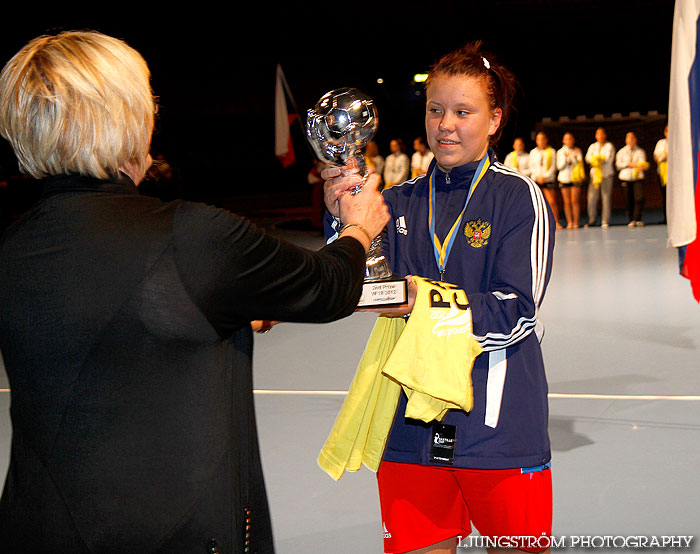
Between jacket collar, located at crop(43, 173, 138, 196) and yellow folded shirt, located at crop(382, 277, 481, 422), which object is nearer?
jacket collar, located at crop(43, 173, 138, 196)

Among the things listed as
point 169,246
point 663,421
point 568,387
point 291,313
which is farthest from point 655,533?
point 169,246

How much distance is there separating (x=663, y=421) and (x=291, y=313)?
10.8 ft

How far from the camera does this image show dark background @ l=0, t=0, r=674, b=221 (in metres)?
19.6

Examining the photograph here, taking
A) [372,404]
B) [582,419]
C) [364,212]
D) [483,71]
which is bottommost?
[582,419]

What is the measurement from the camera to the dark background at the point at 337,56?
19625mm

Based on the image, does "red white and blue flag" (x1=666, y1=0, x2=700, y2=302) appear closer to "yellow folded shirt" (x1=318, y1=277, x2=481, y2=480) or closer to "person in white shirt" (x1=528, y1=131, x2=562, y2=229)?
"yellow folded shirt" (x1=318, y1=277, x2=481, y2=480)

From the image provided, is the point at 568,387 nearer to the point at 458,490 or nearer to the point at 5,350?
the point at 458,490

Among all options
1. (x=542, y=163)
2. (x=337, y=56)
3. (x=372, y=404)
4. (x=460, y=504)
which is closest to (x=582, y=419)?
(x=460, y=504)

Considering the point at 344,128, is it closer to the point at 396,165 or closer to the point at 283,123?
the point at 283,123

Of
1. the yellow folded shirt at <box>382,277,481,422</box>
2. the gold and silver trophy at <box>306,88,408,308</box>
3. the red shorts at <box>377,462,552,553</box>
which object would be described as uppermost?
the gold and silver trophy at <box>306,88,408,308</box>

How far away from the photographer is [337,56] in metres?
24.3

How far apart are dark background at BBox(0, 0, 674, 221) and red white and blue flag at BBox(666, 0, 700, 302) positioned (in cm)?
1643

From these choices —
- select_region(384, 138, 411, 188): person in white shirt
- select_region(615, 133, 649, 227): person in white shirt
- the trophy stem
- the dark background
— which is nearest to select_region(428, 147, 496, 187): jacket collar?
the trophy stem

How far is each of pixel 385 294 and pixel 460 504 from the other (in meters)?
0.65
